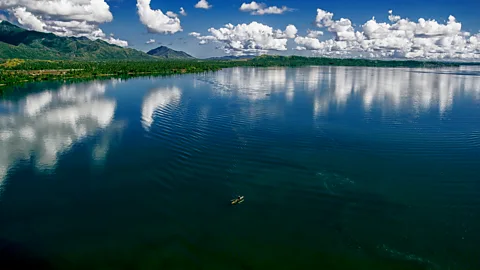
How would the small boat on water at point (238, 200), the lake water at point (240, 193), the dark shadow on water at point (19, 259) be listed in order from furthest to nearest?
1. the small boat on water at point (238, 200)
2. the lake water at point (240, 193)
3. the dark shadow on water at point (19, 259)

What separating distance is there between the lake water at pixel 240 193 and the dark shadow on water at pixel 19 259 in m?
0.05

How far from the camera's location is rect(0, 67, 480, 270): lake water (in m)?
11.3

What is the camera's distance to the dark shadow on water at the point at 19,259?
34.8 feet

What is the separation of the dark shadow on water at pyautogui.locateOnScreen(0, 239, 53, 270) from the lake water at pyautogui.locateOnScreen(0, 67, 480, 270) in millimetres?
49

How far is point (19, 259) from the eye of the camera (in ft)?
35.7

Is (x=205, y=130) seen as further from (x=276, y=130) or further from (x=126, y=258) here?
(x=126, y=258)

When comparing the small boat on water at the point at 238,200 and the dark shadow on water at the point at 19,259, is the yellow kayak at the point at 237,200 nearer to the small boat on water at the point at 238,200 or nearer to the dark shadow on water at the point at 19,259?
the small boat on water at the point at 238,200

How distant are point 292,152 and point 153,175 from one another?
8174 millimetres

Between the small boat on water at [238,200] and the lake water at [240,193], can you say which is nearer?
the lake water at [240,193]

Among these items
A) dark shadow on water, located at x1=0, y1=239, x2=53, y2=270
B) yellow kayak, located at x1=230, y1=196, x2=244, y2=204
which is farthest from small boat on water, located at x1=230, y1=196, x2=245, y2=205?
dark shadow on water, located at x1=0, y1=239, x2=53, y2=270

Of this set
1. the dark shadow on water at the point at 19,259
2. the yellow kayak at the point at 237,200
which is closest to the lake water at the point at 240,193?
the dark shadow on water at the point at 19,259

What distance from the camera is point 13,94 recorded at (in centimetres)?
4412

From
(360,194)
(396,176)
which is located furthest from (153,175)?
(396,176)

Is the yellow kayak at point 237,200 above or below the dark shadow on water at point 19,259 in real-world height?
above
